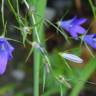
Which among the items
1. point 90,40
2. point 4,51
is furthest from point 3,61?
point 90,40

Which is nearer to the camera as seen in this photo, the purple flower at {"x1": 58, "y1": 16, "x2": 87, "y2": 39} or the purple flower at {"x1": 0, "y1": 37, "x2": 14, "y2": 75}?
the purple flower at {"x1": 0, "y1": 37, "x2": 14, "y2": 75}

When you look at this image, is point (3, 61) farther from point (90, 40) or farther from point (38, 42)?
point (90, 40)

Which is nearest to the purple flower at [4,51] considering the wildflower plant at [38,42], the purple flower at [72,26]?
the wildflower plant at [38,42]

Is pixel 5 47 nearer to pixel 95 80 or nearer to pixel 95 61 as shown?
pixel 95 61

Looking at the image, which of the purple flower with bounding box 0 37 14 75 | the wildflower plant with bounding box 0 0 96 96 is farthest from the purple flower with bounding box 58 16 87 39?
the purple flower with bounding box 0 37 14 75

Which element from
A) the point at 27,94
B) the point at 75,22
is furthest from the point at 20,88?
the point at 75,22

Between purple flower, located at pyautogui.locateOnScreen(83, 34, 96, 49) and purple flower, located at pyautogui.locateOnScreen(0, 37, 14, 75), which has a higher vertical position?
purple flower, located at pyautogui.locateOnScreen(0, 37, 14, 75)

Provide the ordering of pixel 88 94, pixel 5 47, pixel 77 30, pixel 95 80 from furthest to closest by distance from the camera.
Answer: pixel 88 94 < pixel 95 80 < pixel 77 30 < pixel 5 47

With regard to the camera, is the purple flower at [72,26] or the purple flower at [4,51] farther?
the purple flower at [72,26]

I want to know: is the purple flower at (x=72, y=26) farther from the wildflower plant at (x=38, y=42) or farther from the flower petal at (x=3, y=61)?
the flower petal at (x=3, y=61)

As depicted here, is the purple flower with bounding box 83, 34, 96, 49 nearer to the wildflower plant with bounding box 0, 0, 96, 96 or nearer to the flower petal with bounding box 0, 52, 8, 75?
the wildflower plant with bounding box 0, 0, 96, 96

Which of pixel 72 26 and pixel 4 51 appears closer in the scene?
pixel 4 51
